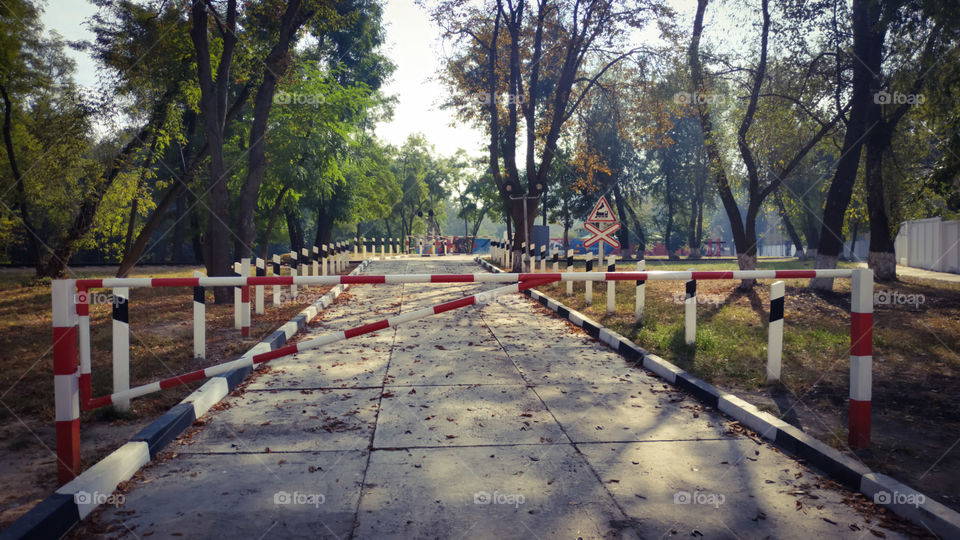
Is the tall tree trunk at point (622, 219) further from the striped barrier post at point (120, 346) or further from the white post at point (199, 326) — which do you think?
the striped barrier post at point (120, 346)

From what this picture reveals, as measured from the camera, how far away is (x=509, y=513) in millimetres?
3627

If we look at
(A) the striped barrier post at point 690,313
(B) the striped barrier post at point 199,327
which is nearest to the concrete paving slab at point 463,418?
(B) the striped barrier post at point 199,327

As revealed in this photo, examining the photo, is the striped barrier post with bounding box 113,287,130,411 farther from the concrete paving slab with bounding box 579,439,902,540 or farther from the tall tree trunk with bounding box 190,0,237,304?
the tall tree trunk with bounding box 190,0,237,304

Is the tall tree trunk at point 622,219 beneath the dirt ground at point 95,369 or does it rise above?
above

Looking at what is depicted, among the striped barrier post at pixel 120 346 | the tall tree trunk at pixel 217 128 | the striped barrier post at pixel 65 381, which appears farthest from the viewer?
the tall tree trunk at pixel 217 128

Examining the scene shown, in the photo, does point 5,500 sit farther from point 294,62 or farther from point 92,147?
point 92,147

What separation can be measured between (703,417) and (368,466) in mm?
3049

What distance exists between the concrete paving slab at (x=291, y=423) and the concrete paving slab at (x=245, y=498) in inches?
9.5

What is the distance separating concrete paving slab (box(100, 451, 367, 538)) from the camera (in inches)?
134

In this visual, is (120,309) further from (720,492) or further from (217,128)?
(217,128)

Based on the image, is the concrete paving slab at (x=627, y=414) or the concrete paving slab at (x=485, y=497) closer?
the concrete paving slab at (x=485, y=497)

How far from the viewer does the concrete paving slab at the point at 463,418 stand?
500 cm

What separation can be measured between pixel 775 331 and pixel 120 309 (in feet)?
20.5

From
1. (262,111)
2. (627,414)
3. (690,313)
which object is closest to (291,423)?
(627,414)
